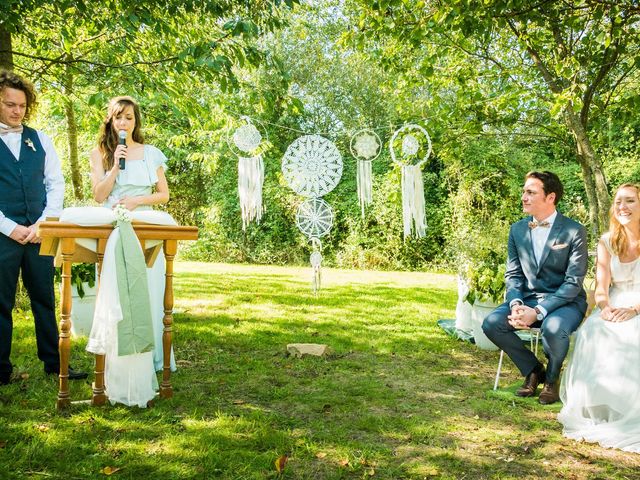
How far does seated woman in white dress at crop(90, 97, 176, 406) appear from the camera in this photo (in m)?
3.34

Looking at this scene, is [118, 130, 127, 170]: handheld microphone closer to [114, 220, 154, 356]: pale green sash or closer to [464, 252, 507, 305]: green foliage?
[114, 220, 154, 356]: pale green sash

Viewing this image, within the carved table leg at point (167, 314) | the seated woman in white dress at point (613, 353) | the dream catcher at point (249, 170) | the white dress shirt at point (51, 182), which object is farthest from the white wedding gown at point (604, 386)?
the dream catcher at point (249, 170)

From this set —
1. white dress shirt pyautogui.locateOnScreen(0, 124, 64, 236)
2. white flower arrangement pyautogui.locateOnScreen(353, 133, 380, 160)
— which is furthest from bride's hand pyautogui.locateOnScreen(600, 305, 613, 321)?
white flower arrangement pyautogui.locateOnScreen(353, 133, 380, 160)

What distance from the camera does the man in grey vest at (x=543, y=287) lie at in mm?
3398

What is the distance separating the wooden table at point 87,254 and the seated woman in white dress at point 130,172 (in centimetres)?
20

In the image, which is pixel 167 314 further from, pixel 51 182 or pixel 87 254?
pixel 51 182

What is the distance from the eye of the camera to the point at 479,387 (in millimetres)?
3717

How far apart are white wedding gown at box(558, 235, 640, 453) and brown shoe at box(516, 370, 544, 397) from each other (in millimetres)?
303

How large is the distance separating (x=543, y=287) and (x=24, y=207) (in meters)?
3.42

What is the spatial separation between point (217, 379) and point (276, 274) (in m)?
6.18

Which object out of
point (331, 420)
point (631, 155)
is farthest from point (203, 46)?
point (631, 155)

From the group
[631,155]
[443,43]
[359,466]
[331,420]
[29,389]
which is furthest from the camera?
[631,155]

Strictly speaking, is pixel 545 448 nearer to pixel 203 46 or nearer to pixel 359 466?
pixel 359 466

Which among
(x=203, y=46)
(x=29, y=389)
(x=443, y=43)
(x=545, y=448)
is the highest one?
(x=443, y=43)
